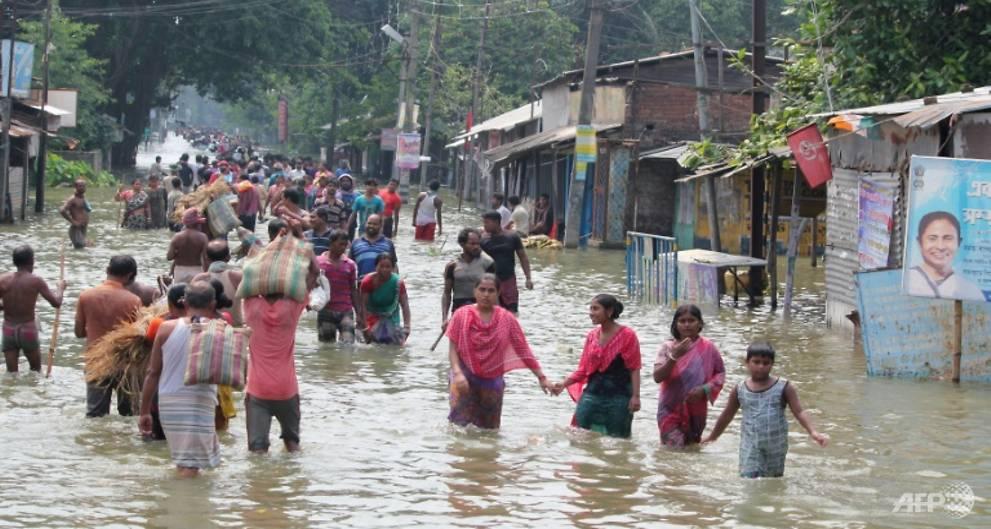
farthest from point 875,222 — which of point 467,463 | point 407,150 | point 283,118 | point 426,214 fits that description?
point 283,118

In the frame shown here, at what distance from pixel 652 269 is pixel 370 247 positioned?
5.95 m

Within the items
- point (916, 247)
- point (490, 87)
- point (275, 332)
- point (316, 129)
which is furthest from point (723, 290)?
point (316, 129)

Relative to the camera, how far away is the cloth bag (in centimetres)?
1723

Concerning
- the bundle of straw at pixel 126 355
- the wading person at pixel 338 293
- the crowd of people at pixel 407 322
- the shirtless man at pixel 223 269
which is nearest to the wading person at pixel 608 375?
the crowd of people at pixel 407 322

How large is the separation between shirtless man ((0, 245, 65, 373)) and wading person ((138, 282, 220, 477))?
12.3ft

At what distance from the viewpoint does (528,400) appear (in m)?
12.7

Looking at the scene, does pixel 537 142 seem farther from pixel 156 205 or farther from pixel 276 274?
pixel 276 274

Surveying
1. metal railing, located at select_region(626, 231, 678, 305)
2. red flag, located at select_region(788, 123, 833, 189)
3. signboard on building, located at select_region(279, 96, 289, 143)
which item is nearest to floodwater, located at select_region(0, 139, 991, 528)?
red flag, located at select_region(788, 123, 833, 189)

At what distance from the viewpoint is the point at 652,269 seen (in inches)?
813

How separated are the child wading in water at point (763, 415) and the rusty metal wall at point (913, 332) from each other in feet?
16.2

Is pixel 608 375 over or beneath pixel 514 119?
beneath

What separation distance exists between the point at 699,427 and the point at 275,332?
2.79 meters

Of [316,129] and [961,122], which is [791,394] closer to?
[961,122]

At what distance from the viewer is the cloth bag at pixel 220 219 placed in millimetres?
17234
